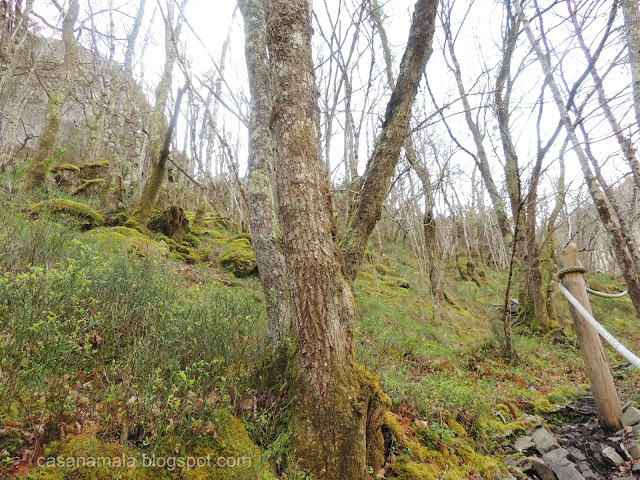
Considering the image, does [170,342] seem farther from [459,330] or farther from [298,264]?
[459,330]

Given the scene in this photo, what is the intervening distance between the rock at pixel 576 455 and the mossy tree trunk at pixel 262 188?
2.88m

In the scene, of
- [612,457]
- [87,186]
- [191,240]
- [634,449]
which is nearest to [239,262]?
[191,240]

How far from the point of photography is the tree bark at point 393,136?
2.47 m

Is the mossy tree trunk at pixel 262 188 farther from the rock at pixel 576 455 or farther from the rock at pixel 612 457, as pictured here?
the rock at pixel 612 457

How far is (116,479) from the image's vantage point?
139cm

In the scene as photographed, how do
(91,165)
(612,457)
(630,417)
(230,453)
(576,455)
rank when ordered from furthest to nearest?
1. (91,165)
2. (630,417)
3. (576,455)
4. (612,457)
5. (230,453)

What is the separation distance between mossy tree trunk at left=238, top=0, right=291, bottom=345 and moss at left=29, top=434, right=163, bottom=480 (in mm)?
1384

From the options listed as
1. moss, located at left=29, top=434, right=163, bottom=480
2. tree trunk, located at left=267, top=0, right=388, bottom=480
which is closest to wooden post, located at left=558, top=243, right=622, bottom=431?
tree trunk, located at left=267, top=0, right=388, bottom=480

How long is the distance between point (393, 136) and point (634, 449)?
3.41 m

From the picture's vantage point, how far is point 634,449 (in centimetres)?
268

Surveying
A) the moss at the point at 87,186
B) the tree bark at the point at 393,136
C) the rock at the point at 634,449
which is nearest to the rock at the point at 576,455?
the rock at the point at 634,449

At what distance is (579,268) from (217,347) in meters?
3.64

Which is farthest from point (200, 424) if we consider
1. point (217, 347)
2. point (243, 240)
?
point (243, 240)

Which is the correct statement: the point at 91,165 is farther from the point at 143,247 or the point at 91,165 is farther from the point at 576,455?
the point at 576,455
